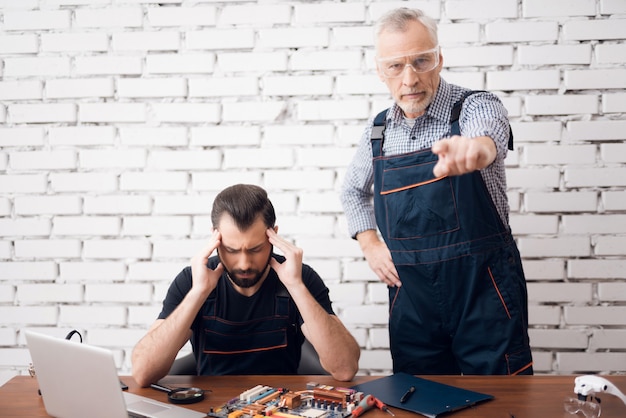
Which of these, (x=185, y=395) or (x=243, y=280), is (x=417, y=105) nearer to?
(x=243, y=280)

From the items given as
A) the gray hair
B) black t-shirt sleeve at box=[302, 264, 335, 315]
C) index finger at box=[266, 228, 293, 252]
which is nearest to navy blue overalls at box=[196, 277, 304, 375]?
black t-shirt sleeve at box=[302, 264, 335, 315]

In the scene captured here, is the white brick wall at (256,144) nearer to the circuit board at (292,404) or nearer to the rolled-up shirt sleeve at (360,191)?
the rolled-up shirt sleeve at (360,191)

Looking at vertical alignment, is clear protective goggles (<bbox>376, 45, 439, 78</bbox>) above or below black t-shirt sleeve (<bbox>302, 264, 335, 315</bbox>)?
above

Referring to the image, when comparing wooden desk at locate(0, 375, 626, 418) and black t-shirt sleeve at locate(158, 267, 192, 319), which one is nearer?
wooden desk at locate(0, 375, 626, 418)

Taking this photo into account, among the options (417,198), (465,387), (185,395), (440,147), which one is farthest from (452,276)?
(185,395)

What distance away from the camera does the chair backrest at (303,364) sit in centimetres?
204

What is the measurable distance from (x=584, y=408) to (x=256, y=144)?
5.57 ft

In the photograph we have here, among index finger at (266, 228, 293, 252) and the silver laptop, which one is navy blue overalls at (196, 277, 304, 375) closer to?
index finger at (266, 228, 293, 252)

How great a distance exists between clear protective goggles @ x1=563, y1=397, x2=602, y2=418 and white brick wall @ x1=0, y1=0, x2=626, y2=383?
3.85 feet

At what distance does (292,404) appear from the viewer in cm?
142

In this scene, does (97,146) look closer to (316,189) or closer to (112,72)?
(112,72)

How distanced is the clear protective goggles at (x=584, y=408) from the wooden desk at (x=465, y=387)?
0.01 metres

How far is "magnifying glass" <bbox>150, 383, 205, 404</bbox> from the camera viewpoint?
152 centimetres

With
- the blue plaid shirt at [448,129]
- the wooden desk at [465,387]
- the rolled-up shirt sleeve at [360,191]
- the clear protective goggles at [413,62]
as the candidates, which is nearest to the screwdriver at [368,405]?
the wooden desk at [465,387]
